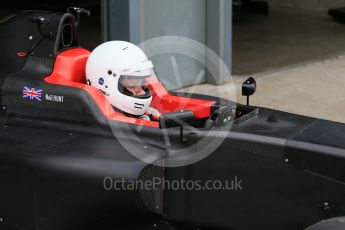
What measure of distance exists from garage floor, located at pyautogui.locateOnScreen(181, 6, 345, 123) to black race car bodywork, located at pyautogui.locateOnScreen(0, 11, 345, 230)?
135 inches

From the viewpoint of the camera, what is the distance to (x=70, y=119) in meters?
4.84

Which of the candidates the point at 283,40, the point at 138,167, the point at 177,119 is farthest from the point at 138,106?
the point at 283,40

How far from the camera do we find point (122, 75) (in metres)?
4.82

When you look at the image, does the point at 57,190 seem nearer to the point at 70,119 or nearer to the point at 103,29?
the point at 70,119

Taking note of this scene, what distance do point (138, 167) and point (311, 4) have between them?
11.7 m

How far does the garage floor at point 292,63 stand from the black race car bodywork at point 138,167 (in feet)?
11.2

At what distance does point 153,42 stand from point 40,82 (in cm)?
355

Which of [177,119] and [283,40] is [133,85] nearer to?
[177,119]

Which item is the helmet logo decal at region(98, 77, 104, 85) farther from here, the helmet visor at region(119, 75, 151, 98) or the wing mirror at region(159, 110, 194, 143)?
the wing mirror at region(159, 110, 194, 143)

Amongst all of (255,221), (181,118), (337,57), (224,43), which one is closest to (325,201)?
(255,221)

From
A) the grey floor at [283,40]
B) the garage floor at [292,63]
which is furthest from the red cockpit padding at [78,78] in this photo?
Result: the grey floor at [283,40]

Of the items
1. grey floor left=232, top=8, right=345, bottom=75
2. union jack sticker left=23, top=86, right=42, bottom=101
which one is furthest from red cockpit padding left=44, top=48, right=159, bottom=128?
grey floor left=232, top=8, right=345, bottom=75

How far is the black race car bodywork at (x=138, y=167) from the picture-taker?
425 cm

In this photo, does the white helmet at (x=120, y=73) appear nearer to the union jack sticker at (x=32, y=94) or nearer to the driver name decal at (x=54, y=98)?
the driver name decal at (x=54, y=98)
